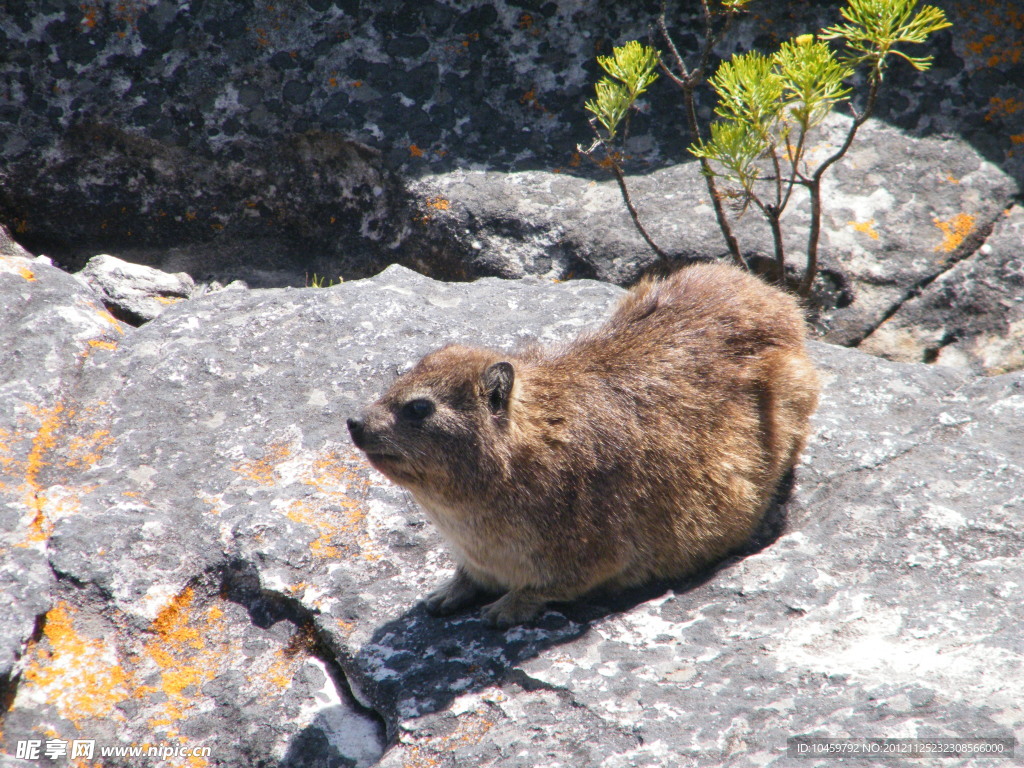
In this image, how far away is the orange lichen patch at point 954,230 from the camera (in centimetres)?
718

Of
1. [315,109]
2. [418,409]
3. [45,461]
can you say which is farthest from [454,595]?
[315,109]

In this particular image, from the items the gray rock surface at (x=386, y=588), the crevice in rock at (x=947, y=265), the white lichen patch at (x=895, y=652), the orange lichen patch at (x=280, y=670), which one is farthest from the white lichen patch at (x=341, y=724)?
the crevice in rock at (x=947, y=265)

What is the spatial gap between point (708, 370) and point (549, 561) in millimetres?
1348

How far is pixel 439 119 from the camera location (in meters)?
7.70

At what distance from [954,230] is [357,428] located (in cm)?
529

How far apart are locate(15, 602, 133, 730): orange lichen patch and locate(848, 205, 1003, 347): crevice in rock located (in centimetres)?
550

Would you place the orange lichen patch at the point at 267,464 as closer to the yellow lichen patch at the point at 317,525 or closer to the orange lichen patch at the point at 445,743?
the yellow lichen patch at the point at 317,525

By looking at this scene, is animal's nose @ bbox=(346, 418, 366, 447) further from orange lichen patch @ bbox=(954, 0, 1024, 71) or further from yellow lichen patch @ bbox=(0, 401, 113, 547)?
orange lichen patch @ bbox=(954, 0, 1024, 71)

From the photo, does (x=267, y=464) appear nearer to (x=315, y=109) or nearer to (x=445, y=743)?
(x=445, y=743)

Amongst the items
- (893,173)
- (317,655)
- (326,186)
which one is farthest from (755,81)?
(317,655)

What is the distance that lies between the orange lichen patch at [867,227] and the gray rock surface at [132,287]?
17.3 feet

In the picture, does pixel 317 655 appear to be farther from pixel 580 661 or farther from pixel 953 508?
pixel 953 508

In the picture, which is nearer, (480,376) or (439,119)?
(480,376)

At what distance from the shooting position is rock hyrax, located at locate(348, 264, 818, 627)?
4.50 metres
